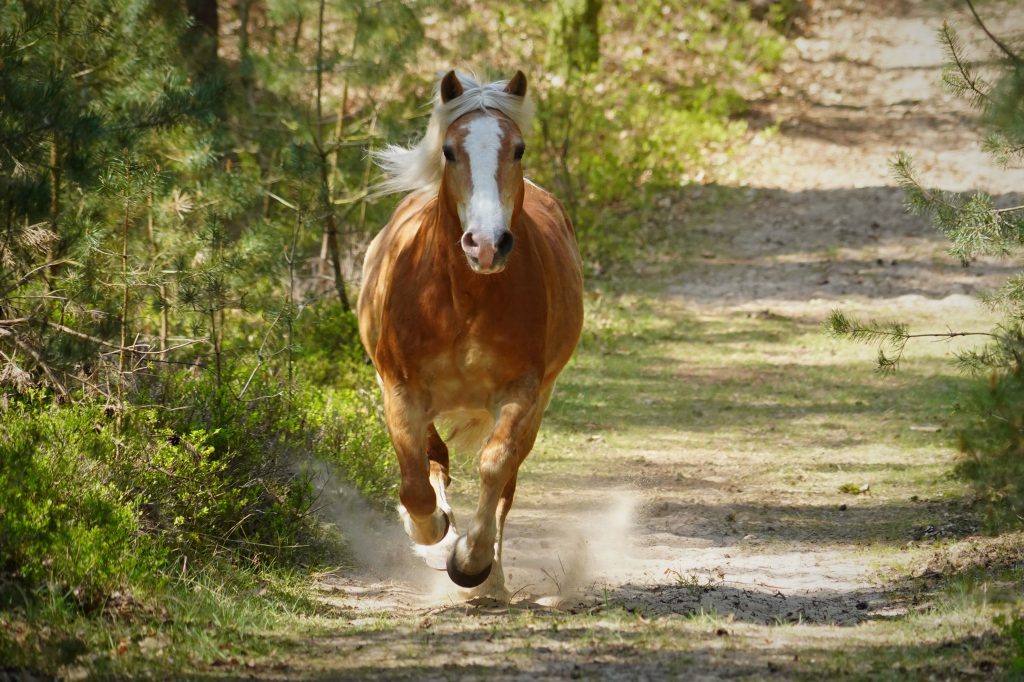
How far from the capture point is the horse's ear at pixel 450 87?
5695mm

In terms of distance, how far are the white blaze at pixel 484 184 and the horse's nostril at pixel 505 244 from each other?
0.03m

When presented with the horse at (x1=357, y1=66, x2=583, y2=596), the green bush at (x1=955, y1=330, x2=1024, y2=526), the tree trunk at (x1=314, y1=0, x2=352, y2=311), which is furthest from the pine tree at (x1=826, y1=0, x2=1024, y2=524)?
the tree trunk at (x1=314, y1=0, x2=352, y2=311)

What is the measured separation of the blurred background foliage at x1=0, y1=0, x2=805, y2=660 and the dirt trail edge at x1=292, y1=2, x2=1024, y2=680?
0.73 metres

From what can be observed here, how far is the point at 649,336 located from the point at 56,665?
32.2 feet

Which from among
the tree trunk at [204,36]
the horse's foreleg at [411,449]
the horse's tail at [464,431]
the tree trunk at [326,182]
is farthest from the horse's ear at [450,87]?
the tree trunk at [204,36]

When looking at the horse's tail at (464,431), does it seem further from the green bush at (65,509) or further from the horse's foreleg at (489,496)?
the green bush at (65,509)

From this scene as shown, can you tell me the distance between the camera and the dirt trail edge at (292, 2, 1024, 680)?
498 cm

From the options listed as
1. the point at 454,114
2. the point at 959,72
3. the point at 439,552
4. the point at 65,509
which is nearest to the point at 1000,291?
the point at 959,72

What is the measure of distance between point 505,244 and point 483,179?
0.35 meters

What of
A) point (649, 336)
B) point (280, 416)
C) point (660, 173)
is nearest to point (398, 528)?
point (280, 416)

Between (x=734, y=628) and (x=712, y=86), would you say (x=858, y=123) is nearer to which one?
(x=712, y=86)

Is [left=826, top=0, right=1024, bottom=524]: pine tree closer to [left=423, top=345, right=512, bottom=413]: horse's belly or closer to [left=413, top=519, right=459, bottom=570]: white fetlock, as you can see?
[left=423, top=345, right=512, bottom=413]: horse's belly

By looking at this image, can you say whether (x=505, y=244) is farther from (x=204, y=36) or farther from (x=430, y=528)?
(x=204, y=36)

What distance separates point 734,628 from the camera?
5.25 metres
